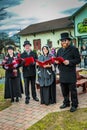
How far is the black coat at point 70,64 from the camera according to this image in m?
5.74

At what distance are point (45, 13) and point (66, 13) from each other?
3129mm

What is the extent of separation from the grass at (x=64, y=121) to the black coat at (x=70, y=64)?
0.79 meters

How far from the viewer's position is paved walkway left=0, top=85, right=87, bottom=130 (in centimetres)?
548

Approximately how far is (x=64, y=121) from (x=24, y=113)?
1.18 m

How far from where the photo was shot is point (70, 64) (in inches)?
225

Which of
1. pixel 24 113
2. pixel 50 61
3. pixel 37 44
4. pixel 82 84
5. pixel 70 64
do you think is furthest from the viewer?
pixel 37 44

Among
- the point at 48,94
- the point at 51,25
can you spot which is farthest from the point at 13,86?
the point at 51,25

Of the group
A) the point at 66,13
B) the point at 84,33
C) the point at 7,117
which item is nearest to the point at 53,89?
the point at 7,117

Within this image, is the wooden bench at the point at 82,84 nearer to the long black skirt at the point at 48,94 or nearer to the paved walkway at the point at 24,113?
the paved walkway at the point at 24,113

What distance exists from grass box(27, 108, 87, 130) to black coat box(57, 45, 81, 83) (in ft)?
2.59

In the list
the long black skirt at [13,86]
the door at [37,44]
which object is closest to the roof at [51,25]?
the door at [37,44]

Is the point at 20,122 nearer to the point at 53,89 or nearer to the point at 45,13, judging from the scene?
the point at 53,89

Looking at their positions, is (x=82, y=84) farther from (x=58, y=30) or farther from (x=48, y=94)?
(x=58, y=30)

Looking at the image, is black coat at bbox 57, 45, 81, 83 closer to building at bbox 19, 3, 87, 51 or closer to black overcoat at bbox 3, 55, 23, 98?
black overcoat at bbox 3, 55, 23, 98
